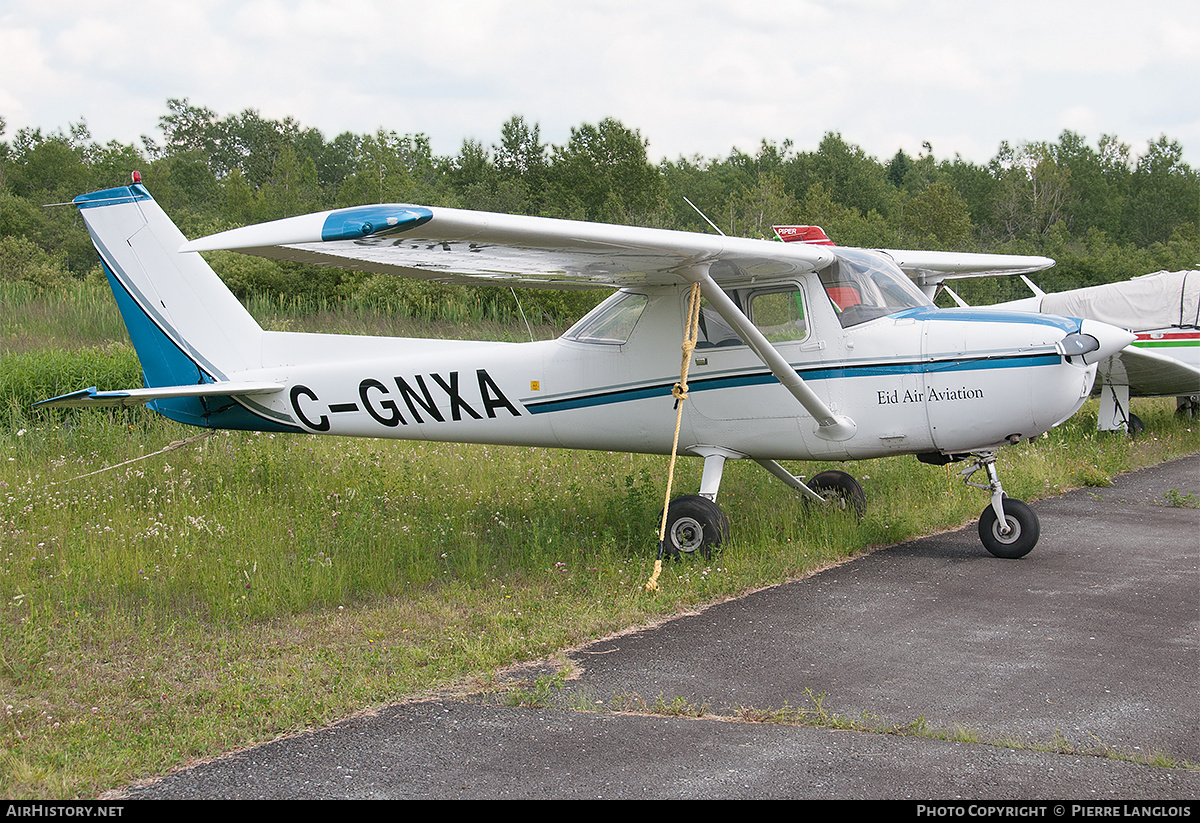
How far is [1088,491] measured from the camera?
1079cm

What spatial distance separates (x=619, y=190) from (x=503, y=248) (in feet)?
109

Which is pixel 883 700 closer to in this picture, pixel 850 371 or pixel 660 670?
pixel 660 670

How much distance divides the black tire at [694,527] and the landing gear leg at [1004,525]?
193 centimetres

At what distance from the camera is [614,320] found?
Result: 25.8 feet

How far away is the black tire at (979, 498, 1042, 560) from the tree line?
24.5 feet

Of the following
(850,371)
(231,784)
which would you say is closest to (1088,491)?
(850,371)

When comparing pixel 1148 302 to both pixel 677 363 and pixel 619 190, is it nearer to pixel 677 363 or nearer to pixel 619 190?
pixel 677 363

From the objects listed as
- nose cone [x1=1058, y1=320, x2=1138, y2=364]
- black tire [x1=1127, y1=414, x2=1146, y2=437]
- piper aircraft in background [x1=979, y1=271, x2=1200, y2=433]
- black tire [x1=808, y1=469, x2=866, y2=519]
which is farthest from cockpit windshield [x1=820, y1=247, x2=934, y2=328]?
black tire [x1=1127, y1=414, x2=1146, y2=437]

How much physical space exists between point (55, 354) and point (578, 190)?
28691 mm

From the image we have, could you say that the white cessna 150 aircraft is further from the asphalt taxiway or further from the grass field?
the asphalt taxiway

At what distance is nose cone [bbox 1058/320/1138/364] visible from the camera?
6762 millimetres

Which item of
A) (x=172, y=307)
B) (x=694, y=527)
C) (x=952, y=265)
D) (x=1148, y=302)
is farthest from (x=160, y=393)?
(x=1148, y=302)

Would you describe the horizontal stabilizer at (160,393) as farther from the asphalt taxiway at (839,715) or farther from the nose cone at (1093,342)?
the nose cone at (1093,342)

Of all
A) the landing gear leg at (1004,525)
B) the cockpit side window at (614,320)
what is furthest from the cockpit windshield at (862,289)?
the cockpit side window at (614,320)
